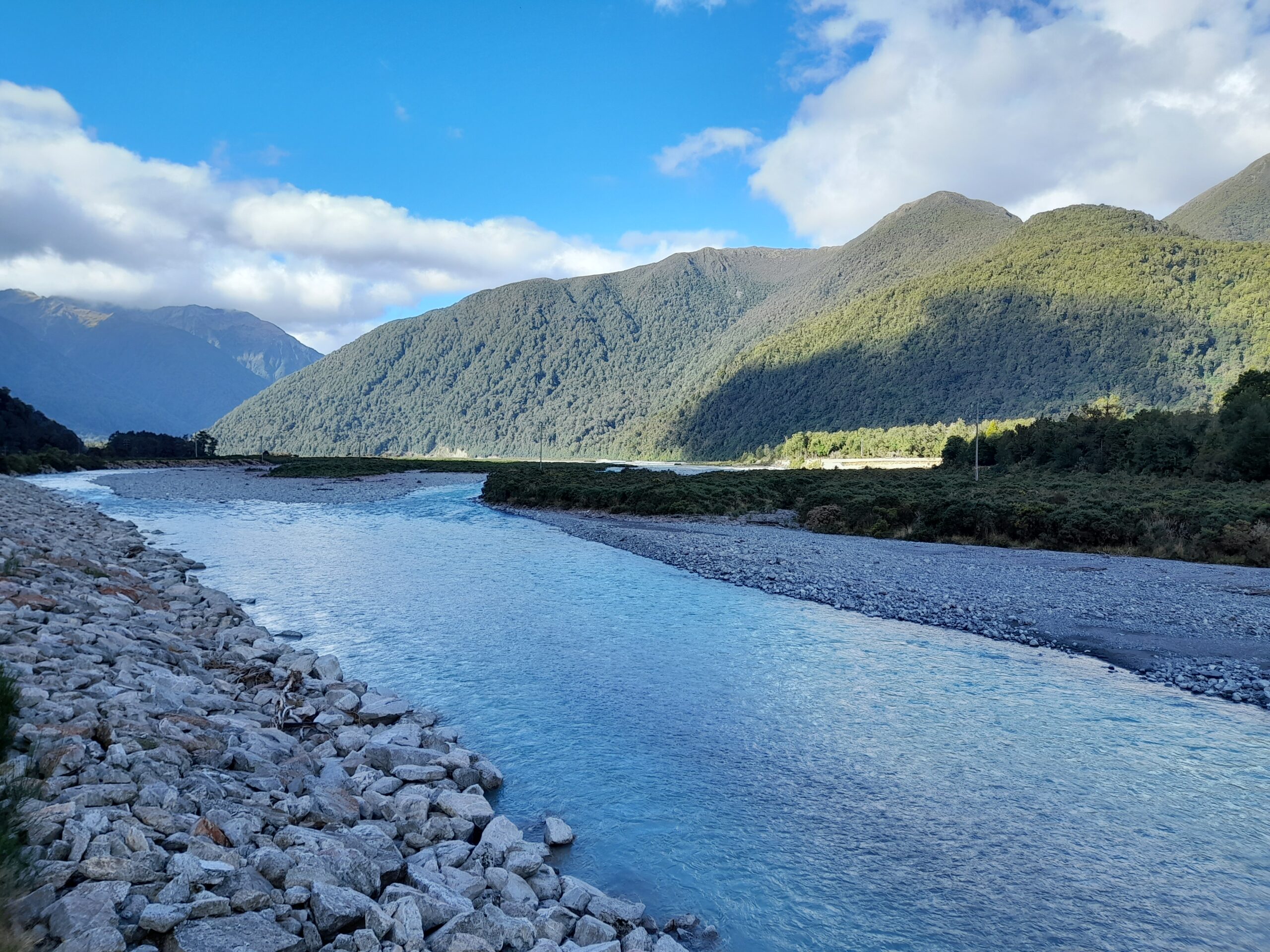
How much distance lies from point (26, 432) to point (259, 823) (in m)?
99.8

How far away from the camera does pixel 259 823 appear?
4727mm

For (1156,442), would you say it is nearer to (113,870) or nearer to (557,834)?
(557,834)

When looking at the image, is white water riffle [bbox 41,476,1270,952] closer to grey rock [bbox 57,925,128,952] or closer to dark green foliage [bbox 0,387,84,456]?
grey rock [bbox 57,925,128,952]

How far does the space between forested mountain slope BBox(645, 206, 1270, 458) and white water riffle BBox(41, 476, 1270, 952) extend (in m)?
115

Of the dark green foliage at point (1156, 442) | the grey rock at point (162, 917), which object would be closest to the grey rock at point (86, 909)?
the grey rock at point (162, 917)

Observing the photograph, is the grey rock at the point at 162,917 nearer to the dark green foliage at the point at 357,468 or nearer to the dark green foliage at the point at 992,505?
the dark green foliage at the point at 992,505

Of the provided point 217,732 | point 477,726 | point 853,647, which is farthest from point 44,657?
point 853,647

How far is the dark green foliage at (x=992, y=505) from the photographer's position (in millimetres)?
22953

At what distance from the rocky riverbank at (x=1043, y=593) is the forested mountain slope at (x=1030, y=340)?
102 m

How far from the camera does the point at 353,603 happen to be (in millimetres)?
15062

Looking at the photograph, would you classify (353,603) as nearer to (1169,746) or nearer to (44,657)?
(44,657)

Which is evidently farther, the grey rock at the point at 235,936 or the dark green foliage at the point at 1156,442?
the dark green foliage at the point at 1156,442

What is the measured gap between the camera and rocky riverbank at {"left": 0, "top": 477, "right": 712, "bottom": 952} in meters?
3.61

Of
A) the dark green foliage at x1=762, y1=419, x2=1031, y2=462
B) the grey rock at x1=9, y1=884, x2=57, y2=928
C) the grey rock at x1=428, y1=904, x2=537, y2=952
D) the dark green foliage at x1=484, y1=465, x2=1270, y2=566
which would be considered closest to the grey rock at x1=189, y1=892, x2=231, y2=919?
the grey rock at x1=9, y1=884, x2=57, y2=928
